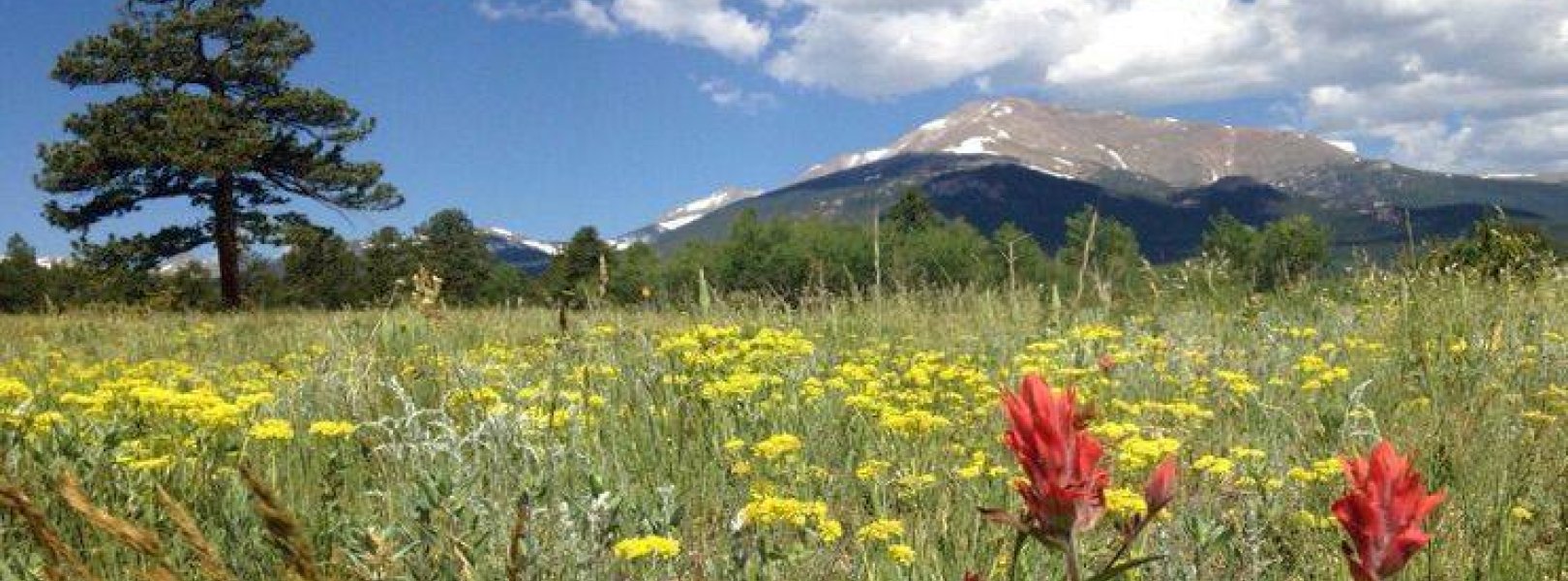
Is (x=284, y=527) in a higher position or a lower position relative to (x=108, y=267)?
lower

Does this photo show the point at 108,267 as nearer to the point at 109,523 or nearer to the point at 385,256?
the point at 109,523

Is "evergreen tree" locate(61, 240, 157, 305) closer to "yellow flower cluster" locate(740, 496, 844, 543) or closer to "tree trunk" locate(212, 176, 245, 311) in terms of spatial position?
"tree trunk" locate(212, 176, 245, 311)

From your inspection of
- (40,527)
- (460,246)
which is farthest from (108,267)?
(460,246)

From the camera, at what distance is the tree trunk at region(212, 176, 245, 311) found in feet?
121

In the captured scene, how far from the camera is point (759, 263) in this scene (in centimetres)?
11238

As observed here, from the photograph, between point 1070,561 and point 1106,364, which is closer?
point 1070,561

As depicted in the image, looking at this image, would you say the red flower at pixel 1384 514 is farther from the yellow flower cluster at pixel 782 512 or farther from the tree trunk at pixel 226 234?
the tree trunk at pixel 226 234

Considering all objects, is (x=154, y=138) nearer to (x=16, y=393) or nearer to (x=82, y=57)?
(x=82, y=57)

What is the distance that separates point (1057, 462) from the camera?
Result: 113cm

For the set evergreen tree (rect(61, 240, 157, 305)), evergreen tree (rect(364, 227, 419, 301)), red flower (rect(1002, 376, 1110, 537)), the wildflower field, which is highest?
evergreen tree (rect(364, 227, 419, 301))

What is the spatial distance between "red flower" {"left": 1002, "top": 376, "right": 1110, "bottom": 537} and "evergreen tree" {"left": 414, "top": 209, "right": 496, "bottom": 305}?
381ft

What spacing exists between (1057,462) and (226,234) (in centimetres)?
4066

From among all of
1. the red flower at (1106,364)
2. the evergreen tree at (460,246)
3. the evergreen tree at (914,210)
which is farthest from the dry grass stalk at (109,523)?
the evergreen tree at (914,210)

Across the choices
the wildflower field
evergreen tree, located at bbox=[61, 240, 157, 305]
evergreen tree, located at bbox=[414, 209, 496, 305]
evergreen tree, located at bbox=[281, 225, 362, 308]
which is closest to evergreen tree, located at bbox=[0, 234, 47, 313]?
evergreen tree, located at bbox=[281, 225, 362, 308]
